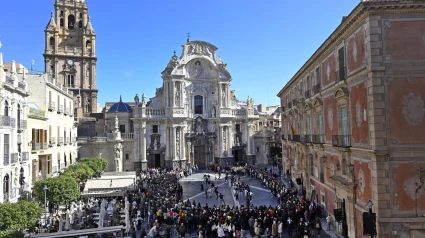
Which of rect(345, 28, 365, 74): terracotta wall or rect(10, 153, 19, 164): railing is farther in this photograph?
rect(10, 153, 19, 164): railing

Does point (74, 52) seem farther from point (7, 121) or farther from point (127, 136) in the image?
point (7, 121)

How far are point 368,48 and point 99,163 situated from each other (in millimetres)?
28839

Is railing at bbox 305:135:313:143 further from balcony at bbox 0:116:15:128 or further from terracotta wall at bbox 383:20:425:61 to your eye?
balcony at bbox 0:116:15:128

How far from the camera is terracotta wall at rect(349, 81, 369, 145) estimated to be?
15.1 meters

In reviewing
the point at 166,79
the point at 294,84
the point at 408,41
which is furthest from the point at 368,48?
the point at 166,79

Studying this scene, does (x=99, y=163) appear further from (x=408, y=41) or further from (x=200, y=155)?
(x=408, y=41)

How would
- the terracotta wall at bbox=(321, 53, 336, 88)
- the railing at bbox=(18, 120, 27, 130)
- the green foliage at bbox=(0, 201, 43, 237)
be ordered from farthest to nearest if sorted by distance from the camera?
the railing at bbox=(18, 120, 27, 130) → the terracotta wall at bbox=(321, 53, 336, 88) → the green foliage at bbox=(0, 201, 43, 237)

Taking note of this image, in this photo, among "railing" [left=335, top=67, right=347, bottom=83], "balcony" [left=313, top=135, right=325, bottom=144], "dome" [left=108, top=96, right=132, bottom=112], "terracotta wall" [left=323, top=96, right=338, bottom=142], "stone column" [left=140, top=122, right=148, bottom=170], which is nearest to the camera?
"railing" [left=335, top=67, right=347, bottom=83]

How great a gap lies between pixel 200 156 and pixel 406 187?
3839 centimetres

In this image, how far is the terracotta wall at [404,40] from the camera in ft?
46.8

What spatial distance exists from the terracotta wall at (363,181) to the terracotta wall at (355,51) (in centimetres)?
459

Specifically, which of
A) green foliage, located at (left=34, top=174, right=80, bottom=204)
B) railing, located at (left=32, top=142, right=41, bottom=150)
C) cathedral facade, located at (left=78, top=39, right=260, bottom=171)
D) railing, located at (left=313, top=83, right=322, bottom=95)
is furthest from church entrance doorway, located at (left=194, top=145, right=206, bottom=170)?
green foliage, located at (left=34, top=174, right=80, bottom=204)

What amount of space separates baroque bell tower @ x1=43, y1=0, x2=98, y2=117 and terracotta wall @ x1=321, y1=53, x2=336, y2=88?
43.0 metres

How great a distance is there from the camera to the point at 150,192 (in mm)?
27859
